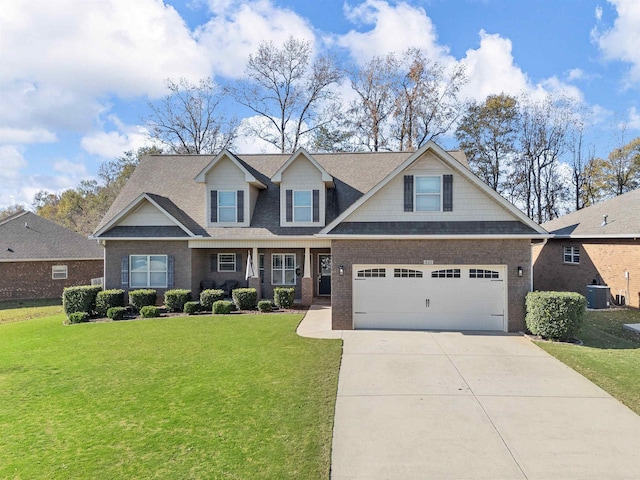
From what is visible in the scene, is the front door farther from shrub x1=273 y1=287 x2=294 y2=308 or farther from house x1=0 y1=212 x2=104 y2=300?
house x1=0 y1=212 x2=104 y2=300

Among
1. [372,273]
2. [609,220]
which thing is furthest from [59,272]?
[609,220]

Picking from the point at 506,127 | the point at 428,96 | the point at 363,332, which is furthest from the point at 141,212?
the point at 506,127

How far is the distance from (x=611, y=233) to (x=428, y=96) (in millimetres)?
19184

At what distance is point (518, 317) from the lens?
1168cm

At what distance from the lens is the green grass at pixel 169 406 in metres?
4.76

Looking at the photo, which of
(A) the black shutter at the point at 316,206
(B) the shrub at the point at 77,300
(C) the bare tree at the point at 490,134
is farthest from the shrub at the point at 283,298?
(C) the bare tree at the point at 490,134

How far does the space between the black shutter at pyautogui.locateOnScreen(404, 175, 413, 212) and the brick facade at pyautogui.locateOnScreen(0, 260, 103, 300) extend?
20610mm

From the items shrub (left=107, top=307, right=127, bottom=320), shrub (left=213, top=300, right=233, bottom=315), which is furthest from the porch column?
shrub (left=107, top=307, right=127, bottom=320)

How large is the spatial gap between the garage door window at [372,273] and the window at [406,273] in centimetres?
37

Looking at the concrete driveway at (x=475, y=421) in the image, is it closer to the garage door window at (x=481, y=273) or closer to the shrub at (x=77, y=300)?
the garage door window at (x=481, y=273)

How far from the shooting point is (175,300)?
15344 mm

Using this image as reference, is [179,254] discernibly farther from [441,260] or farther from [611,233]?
[611,233]

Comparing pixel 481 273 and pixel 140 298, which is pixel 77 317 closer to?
pixel 140 298

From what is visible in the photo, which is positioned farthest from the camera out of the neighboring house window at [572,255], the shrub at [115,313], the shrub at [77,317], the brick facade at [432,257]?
the neighboring house window at [572,255]
